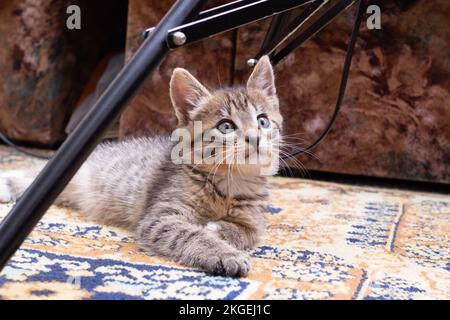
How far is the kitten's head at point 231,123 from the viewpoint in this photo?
1226 millimetres

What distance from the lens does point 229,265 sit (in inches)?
39.8

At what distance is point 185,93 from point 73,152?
59 centimetres

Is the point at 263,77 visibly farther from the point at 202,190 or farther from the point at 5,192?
the point at 5,192

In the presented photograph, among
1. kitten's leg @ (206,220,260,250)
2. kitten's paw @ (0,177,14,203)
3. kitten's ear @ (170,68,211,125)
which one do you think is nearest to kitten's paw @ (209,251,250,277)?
kitten's leg @ (206,220,260,250)

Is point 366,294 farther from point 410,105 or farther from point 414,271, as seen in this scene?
point 410,105

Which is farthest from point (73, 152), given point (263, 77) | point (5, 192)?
point (5, 192)

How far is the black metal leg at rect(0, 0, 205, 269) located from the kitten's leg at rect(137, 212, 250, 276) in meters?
0.37

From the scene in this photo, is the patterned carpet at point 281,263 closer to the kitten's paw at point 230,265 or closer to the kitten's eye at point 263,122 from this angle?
the kitten's paw at point 230,265

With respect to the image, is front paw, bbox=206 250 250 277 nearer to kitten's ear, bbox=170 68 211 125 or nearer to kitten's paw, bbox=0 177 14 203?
kitten's ear, bbox=170 68 211 125

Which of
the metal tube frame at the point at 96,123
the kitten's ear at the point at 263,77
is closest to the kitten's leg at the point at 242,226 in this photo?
the kitten's ear at the point at 263,77

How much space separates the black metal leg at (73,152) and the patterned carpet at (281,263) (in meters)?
0.15

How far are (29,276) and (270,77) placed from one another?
2.48ft

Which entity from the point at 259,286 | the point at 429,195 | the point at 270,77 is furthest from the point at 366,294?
the point at 429,195

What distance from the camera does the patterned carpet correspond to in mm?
918
